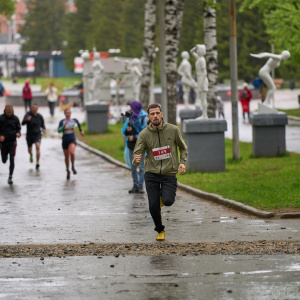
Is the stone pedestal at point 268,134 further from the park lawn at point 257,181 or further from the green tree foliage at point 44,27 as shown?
the green tree foliage at point 44,27

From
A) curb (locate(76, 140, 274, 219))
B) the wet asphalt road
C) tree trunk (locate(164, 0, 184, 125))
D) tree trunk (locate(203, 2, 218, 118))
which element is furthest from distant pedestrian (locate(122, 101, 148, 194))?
tree trunk (locate(164, 0, 184, 125))

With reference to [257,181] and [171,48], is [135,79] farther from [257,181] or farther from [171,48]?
[257,181]

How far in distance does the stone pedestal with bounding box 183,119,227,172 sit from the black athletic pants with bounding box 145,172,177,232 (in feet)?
30.4

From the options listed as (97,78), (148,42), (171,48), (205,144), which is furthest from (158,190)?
(97,78)

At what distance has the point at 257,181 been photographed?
18672 mm

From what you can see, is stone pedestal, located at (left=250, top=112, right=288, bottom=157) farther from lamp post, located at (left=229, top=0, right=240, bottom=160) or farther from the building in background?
the building in background

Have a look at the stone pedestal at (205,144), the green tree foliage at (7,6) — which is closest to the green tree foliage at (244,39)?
the green tree foliage at (7,6)

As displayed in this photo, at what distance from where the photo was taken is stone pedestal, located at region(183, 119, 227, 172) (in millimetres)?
21297

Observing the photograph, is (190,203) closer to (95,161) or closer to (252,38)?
(95,161)

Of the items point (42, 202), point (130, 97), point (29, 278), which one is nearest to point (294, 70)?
point (130, 97)

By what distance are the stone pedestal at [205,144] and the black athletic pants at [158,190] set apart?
926cm

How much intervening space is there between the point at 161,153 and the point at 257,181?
7031 mm

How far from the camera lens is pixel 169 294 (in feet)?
28.0

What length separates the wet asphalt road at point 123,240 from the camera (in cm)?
877
